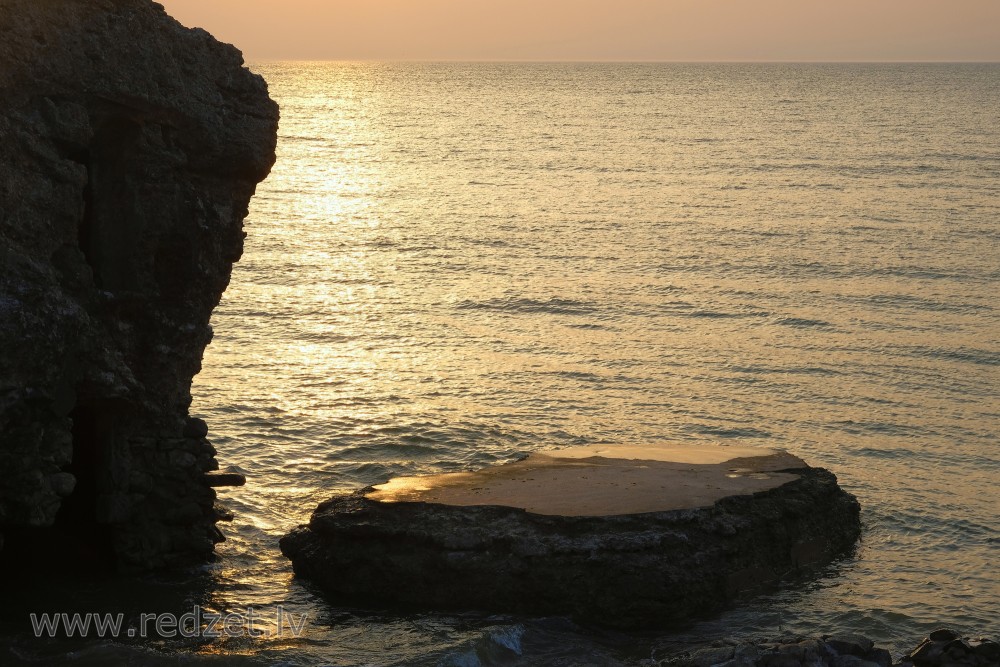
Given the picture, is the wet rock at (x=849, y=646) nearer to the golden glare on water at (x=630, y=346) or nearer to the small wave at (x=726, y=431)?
the golden glare on water at (x=630, y=346)

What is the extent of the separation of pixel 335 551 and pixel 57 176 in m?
6.33

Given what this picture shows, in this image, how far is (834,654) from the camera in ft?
46.1

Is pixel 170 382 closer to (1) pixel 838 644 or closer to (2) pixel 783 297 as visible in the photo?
(1) pixel 838 644

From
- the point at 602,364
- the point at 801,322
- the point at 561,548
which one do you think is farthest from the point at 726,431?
the point at 801,322

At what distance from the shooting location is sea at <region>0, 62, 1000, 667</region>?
15984 mm

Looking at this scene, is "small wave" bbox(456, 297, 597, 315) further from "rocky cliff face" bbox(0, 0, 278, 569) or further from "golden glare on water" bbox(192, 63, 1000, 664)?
"rocky cliff face" bbox(0, 0, 278, 569)

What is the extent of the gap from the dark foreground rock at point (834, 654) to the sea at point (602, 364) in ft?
3.00

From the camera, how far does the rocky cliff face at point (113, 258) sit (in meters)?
14.3

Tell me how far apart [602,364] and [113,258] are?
16.3 metres

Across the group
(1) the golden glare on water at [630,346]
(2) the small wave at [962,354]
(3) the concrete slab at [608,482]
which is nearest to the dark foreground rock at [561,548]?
(3) the concrete slab at [608,482]

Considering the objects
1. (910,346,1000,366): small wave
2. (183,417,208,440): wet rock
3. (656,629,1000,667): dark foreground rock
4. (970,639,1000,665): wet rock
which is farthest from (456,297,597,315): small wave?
(970,639,1000,665): wet rock

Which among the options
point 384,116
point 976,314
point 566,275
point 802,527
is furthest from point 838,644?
point 384,116

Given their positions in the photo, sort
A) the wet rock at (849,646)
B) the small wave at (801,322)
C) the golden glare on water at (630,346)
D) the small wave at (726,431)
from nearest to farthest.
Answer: the wet rock at (849,646) → the golden glare on water at (630,346) → the small wave at (726,431) → the small wave at (801,322)

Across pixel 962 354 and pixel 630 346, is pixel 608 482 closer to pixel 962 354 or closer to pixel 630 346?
pixel 630 346
